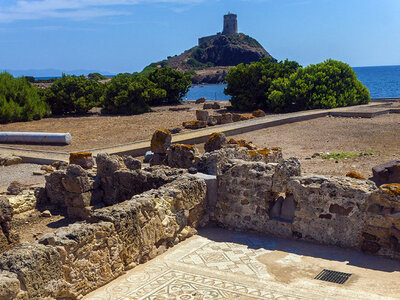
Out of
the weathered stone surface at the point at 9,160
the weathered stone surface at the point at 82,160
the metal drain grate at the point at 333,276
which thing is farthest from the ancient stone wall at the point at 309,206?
the weathered stone surface at the point at 9,160

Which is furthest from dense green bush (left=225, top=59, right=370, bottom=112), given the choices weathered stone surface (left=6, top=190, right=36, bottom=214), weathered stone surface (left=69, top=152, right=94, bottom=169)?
weathered stone surface (left=6, top=190, right=36, bottom=214)

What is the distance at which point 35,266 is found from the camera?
185 inches

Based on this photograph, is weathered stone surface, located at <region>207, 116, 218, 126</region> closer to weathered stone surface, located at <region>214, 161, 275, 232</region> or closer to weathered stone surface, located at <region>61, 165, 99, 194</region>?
weathered stone surface, located at <region>61, 165, 99, 194</region>

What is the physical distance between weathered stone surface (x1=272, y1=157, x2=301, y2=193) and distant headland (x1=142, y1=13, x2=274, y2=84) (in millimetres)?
108366

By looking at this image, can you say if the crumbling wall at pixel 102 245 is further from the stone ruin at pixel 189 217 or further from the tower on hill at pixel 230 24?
the tower on hill at pixel 230 24

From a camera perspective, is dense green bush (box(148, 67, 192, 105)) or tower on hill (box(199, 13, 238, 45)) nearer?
dense green bush (box(148, 67, 192, 105))

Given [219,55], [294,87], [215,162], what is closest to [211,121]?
[294,87]

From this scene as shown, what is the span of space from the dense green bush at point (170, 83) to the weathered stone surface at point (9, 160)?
1809 centimetres

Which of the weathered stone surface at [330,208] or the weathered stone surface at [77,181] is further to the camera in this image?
the weathered stone surface at [77,181]

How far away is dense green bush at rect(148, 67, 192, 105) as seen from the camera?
32.6 meters

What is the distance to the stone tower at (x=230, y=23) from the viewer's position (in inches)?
5039

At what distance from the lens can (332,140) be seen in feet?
54.6

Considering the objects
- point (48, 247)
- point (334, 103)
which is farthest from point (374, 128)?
point (48, 247)

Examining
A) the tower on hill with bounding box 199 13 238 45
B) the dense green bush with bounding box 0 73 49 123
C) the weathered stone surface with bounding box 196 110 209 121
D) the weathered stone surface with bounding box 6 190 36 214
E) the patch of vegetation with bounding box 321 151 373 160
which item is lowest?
the weathered stone surface with bounding box 6 190 36 214
